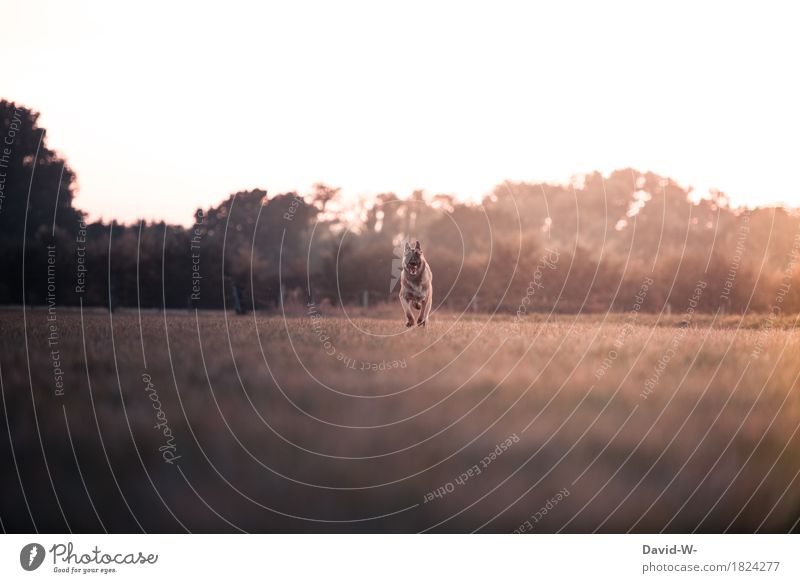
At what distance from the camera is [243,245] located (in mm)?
6820

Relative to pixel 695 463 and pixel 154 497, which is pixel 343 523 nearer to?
pixel 154 497

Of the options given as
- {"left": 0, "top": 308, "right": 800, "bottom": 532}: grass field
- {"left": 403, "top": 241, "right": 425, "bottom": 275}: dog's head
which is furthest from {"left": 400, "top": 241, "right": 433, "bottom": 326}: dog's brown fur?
{"left": 0, "top": 308, "right": 800, "bottom": 532}: grass field

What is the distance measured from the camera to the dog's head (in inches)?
340

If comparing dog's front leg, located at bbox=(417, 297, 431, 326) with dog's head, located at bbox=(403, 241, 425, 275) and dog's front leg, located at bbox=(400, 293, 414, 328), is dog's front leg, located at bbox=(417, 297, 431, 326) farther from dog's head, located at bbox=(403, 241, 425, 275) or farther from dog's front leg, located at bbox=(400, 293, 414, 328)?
dog's head, located at bbox=(403, 241, 425, 275)

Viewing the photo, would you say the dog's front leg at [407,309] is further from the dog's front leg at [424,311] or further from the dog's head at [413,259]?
the dog's head at [413,259]

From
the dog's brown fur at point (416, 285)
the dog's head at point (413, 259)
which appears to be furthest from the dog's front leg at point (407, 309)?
the dog's head at point (413, 259)

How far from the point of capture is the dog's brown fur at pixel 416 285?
873 cm

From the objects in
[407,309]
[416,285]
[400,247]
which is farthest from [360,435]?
[407,309]

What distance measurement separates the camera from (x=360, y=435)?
231 inches

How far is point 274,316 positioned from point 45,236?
6.07 feet

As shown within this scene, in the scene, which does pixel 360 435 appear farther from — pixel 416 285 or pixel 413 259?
pixel 416 285

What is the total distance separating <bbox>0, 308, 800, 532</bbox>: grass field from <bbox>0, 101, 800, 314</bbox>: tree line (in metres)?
0.32

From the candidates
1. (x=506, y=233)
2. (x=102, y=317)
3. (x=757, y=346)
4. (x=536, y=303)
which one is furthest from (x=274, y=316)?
(x=757, y=346)

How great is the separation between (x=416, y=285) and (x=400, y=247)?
0.78m
